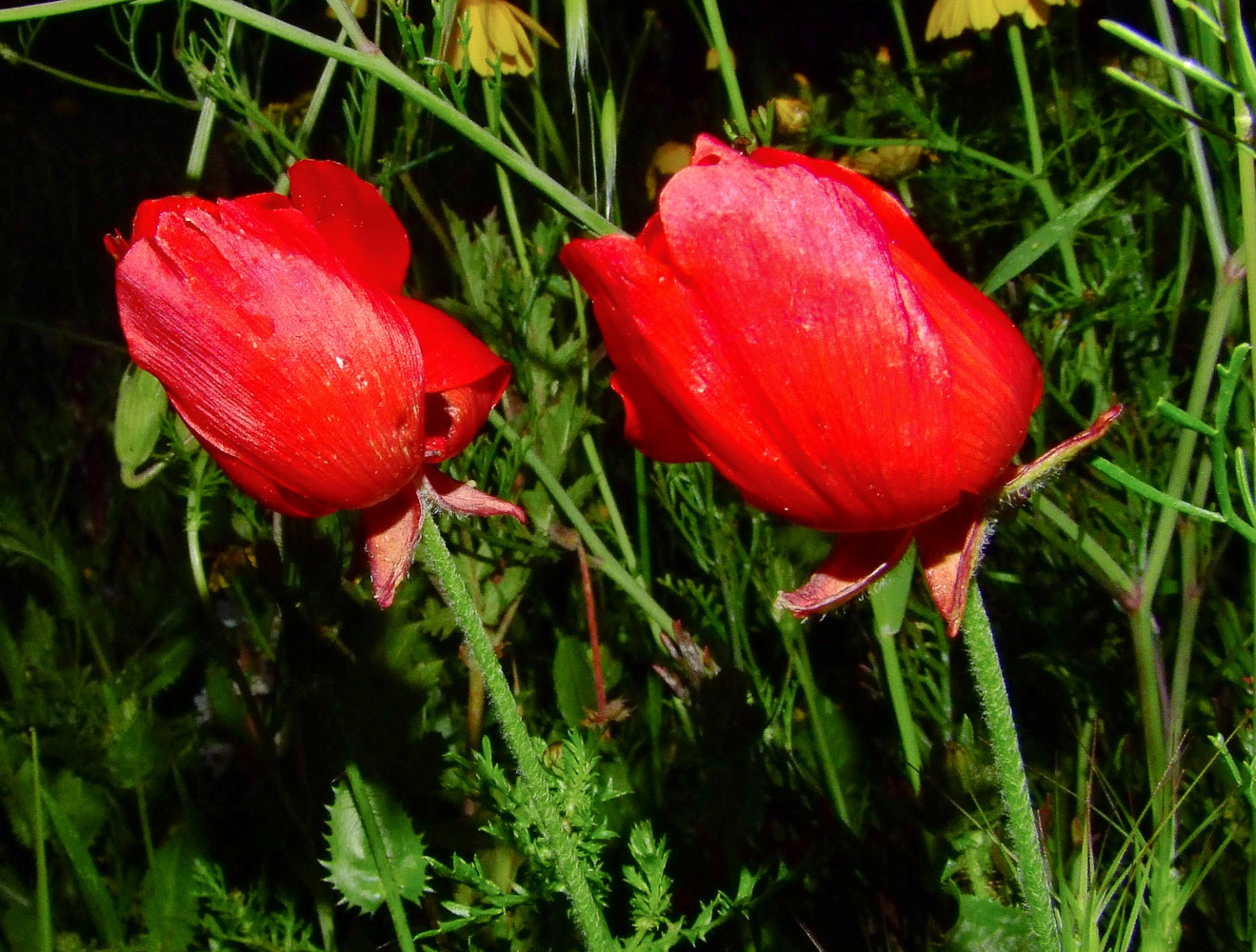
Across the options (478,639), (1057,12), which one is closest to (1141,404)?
(1057,12)

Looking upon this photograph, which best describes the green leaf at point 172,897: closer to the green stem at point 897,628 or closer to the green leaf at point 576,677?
→ the green leaf at point 576,677

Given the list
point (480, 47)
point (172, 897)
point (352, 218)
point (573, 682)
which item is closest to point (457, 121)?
point (352, 218)

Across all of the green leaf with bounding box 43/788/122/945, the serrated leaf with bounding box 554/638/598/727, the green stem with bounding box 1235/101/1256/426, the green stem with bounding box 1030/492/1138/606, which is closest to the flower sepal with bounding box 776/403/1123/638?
the green stem with bounding box 1235/101/1256/426

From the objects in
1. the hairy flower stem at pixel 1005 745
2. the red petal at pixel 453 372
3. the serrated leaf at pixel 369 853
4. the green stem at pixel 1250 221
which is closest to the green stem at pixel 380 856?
the serrated leaf at pixel 369 853

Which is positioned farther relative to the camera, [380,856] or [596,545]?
[596,545]

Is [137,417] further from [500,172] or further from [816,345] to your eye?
[816,345]

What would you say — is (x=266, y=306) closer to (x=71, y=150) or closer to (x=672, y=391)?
(x=672, y=391)

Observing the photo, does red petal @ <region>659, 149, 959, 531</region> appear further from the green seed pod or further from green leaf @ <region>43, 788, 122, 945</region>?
green leaf @ <region>43, 788, 122, 945</region>

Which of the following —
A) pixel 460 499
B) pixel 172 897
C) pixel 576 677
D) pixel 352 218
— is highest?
pixel 352 218
